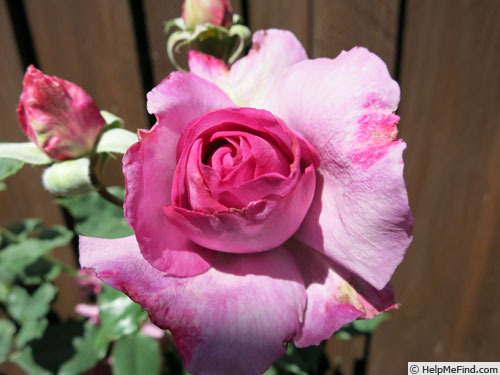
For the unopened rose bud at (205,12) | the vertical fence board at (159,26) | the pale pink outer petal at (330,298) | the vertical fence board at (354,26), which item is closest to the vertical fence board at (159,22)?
the vertical fence board at (159,26)

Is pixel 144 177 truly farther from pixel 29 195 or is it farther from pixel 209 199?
pixel 29 195

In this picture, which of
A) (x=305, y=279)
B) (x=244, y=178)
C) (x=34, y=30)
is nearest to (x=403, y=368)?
(x=305, y=279)

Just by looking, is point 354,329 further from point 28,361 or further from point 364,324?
point 28,361

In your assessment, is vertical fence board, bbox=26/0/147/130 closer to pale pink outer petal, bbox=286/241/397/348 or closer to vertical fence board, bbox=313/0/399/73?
vertical fence board, bbox=313/0/399/73

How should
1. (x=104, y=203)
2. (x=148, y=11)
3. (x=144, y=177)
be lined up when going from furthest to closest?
(x=148, y=11)
(x=104, y=203)
(x=144, y=177)

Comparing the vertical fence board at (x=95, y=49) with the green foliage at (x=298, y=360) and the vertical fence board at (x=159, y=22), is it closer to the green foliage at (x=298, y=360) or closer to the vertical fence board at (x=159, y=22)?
the vertical fence board at (x=159, y=22)

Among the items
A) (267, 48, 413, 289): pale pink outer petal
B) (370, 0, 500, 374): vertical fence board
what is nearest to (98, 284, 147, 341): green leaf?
(267, 48, 413, 289): pale pink outer petal
